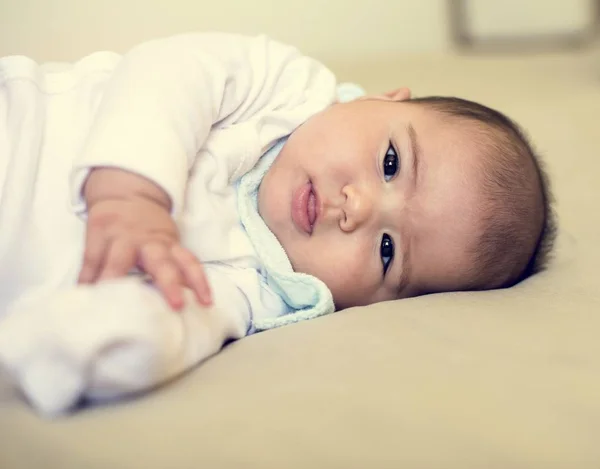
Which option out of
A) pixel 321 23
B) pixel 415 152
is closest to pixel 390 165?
pixel 415 152

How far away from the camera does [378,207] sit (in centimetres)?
87

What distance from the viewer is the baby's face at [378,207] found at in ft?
2.82

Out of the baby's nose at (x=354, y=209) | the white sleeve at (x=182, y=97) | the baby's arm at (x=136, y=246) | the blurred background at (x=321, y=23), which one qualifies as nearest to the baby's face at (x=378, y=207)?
the baby's nose at (x=354, y=209)

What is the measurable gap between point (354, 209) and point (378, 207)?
39 millimetres

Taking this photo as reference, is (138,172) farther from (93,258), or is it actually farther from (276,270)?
(276,270)

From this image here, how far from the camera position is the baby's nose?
844 mm

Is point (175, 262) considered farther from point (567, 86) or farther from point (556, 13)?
point (556, 13)

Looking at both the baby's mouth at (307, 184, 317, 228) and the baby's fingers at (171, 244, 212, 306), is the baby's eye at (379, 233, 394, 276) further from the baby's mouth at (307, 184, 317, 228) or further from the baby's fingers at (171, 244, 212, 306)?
the baby's fingers at (171, 244, 212, 306)

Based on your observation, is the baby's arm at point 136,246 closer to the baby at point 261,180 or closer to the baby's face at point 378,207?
the baby at point 261,180

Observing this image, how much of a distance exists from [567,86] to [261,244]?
45.1 inches

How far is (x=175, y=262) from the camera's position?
1.93ft

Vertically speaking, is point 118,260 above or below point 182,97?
below

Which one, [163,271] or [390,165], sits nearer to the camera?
[163,271]

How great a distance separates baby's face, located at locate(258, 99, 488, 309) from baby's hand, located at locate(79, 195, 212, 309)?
10.8 inches
